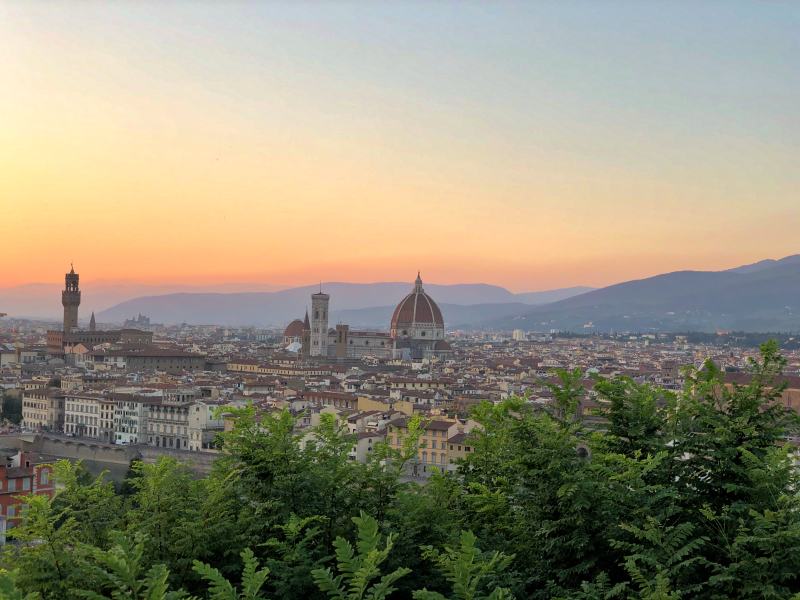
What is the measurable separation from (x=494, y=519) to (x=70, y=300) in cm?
10891

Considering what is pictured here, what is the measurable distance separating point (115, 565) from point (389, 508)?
3.69m

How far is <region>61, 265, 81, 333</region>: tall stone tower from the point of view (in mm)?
111938

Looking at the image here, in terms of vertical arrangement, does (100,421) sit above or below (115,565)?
below

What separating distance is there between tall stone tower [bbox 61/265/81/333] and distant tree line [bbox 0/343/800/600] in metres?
106

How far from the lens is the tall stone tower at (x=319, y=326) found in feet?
399

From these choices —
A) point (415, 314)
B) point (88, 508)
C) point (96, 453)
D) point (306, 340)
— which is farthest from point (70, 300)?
point (88, 508)

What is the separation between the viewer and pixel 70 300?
112 metres

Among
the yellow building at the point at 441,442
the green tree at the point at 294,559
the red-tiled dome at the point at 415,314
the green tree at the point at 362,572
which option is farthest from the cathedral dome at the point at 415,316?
the green tree at the point at 362,572

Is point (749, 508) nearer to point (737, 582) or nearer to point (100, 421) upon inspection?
point (737, 582)

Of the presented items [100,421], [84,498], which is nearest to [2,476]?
[84,498]

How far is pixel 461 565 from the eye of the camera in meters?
7.35

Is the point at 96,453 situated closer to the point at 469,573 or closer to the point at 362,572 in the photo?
the point at 469,573

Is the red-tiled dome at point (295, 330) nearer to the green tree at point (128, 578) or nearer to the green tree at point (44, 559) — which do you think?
the green tree at point (44, 559)

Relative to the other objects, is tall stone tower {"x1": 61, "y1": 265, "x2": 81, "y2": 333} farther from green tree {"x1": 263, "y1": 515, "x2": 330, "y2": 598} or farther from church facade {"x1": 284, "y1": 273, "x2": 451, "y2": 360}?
green tree {"x1": 263, "y1": 515, "x2": 330, "y2": 598}
